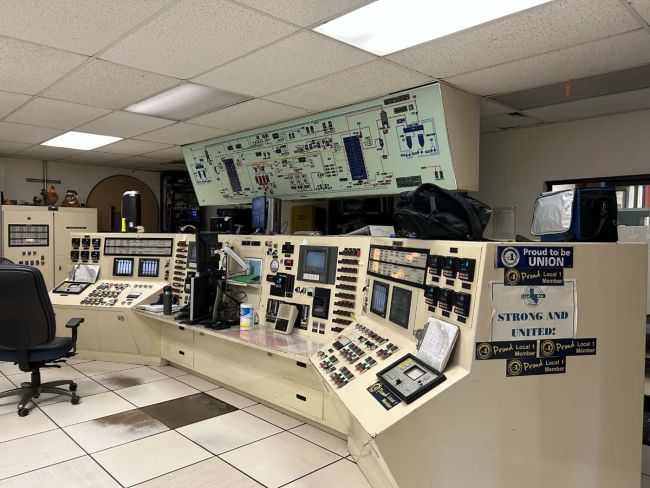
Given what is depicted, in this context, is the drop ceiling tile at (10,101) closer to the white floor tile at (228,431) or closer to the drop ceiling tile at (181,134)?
the drop ceiling tile at (181,134)

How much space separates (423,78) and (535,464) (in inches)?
101

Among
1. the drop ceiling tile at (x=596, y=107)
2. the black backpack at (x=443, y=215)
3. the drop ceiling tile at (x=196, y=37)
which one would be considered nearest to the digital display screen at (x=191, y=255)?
the drop ceiling tile at (x=196, y=37)

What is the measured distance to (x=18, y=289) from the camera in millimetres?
3535

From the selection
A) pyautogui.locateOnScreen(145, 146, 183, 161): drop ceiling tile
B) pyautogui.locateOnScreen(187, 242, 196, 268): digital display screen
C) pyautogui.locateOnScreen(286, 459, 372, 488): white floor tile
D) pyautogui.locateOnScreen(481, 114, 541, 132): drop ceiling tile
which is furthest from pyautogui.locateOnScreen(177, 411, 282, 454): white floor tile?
pyautogui.locateOnScreen(145, 146, 183, 161): drop ceiling tile

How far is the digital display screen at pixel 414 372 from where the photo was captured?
6.72ft

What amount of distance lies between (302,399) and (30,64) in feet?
9.76

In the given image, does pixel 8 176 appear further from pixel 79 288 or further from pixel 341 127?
pixel 341 127

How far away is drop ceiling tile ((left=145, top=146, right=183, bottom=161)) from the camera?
6469 millimetres

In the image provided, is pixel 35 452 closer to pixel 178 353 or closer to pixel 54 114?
pixel 178 353

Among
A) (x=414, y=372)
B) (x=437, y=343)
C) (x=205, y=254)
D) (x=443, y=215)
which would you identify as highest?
(x=443, y=215)

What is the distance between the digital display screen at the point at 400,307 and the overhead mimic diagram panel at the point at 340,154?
4.58ft

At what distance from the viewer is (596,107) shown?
4.15 metres

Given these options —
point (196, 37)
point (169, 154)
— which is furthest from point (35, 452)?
point (169, 154)

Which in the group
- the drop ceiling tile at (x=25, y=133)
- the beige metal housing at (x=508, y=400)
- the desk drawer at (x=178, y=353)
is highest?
the drop ceiling tile at (x=25, y=133)
